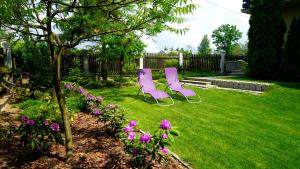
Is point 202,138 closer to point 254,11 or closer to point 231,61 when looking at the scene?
point 254,11

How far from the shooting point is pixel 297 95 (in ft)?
31.3

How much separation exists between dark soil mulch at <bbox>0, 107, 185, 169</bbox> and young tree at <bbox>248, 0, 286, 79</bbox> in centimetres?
1036

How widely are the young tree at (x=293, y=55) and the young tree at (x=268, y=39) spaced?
0.84 meters

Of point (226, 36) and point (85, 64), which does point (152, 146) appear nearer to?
point (85, 64)

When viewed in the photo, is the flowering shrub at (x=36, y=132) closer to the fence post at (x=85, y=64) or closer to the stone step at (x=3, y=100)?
the stone step at (x=3, y=100)

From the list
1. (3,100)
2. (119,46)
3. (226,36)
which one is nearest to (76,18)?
(119,46)

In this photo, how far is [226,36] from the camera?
255ft

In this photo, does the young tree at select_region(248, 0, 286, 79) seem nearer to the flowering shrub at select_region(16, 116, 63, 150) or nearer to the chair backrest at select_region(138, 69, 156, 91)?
the chair backrest at select_region(138, 69, 156, 91)

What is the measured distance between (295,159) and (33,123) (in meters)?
4.45

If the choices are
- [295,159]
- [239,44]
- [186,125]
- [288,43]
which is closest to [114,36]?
[186,125]

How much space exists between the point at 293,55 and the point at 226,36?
68.9 meters

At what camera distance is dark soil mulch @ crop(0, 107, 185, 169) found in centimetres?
385

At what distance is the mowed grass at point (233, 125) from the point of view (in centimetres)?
467

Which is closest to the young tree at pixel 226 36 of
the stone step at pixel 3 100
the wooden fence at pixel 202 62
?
the wooden fence at pixel 202 62
